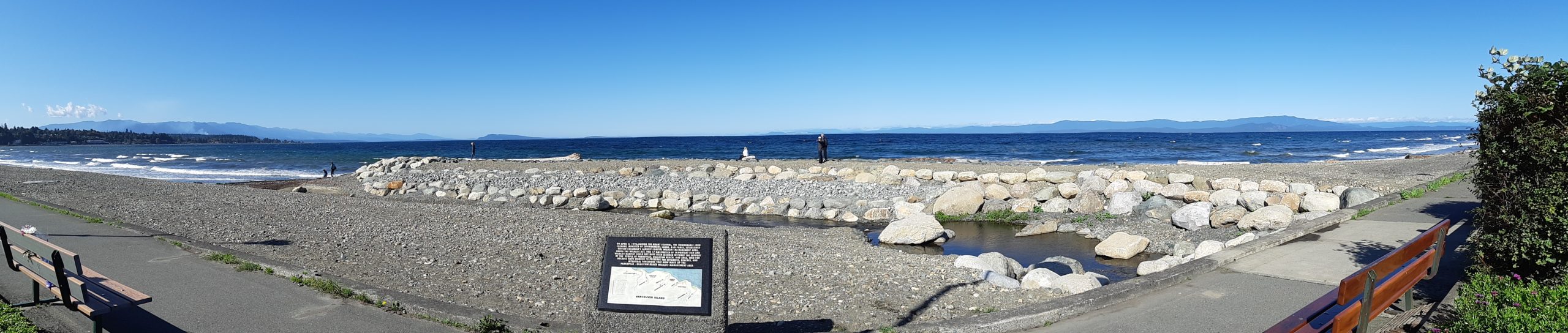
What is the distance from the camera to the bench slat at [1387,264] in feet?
12.0

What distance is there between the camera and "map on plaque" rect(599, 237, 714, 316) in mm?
4293

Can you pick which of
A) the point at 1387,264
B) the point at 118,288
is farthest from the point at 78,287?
the point at 1387,264

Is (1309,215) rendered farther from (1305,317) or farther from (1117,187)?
(1305,317)

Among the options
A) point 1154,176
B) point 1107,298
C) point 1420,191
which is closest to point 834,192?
point 1154,176

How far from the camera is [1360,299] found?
383 centimetres

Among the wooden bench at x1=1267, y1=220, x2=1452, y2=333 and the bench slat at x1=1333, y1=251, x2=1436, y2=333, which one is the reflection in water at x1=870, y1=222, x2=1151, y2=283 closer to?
the bench slat at x1=1333, y1=251, x2=1436, y2=333

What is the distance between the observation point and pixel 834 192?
1905 centimetres

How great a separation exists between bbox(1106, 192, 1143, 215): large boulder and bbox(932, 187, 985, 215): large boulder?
260cm

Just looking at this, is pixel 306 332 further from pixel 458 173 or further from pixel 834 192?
pixel 458 173

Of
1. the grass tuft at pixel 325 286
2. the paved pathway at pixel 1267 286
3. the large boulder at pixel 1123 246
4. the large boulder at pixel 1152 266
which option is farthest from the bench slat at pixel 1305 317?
the grass tuft at pixel 325 286

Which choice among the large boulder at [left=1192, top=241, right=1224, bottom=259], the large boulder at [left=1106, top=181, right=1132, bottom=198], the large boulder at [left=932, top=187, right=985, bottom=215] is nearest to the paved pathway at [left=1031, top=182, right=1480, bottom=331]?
the large boulder at [left=1192, top=241, right=1224, bottom=259]

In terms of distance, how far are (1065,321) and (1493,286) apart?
2.43 m

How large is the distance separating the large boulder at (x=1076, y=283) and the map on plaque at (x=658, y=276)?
4.46m

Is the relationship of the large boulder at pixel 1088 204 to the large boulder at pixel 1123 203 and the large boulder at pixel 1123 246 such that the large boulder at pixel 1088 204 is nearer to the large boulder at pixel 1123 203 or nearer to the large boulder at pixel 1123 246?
the large boulder at pixel 1123 203
